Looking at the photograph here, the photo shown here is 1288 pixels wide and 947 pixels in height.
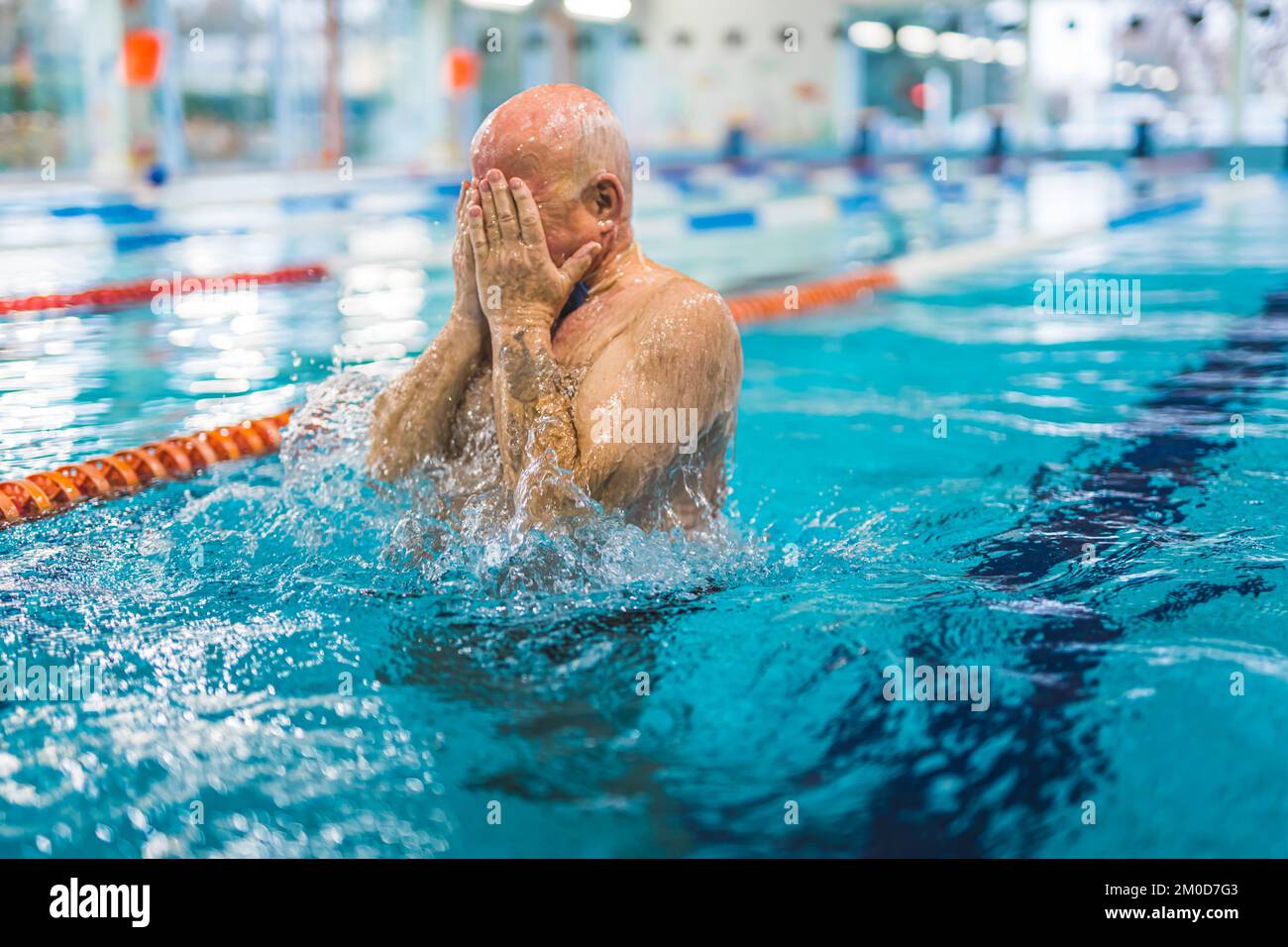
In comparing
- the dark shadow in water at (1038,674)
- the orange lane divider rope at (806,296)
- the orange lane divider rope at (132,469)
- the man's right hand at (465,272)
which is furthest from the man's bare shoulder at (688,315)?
the orange lane divider rope at (806,296)

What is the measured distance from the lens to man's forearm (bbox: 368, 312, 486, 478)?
2.61 meters

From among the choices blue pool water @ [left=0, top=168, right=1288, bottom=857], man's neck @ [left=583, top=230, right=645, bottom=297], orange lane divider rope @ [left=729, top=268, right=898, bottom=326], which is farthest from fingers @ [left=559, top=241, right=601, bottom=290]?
orange lane divider rope @ [left=729, top=268, right=898, bottom=326]

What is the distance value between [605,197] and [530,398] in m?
0.40

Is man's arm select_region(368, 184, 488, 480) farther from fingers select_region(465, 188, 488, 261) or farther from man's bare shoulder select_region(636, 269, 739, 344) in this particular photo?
man's bare shoulder select_region(636, 269, 739, 344)

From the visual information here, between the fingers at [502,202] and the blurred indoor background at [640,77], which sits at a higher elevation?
the blurred indoor background at [640,77]

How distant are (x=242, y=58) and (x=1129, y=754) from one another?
20.0 m

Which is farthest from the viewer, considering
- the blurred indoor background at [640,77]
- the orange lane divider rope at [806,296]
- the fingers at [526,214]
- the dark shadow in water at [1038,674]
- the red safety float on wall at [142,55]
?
the blurred indoor background at [640,77]

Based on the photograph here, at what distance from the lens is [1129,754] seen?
1.95 metres

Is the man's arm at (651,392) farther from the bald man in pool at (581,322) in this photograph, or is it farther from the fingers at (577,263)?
the fingers at (577,263)

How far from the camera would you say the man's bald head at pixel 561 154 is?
7.33 ft

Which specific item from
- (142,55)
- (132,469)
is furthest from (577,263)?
(142,55)

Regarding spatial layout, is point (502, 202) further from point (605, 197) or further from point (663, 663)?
point (663, 663)
